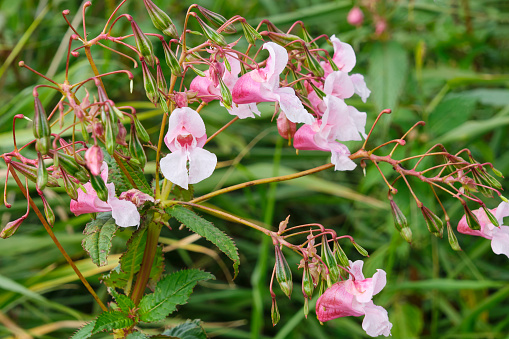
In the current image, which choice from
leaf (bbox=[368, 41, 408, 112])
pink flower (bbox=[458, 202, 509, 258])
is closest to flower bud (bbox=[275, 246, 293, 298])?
pink flower (bbox=[458, 202, 509, 258])

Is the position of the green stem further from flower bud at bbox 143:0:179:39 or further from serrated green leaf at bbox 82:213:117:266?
flower bud at bbox 143:0:179:39

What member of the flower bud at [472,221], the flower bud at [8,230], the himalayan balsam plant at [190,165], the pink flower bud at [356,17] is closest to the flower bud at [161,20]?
the himalayan balsam plant at [190,165]

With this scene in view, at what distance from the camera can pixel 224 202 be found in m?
1.45

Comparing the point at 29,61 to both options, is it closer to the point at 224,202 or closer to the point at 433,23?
the point at 224,202

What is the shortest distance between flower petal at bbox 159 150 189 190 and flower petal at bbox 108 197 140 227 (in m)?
0.05

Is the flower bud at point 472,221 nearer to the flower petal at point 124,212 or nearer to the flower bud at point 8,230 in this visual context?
the flower petal at point 124,212

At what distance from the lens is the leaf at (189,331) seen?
0.58 metres

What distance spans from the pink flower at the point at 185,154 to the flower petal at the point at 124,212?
48mm

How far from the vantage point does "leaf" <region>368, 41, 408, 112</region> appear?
47.2 inches

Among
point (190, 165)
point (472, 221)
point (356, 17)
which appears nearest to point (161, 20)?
point (190, 165)

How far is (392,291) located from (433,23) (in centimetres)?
102

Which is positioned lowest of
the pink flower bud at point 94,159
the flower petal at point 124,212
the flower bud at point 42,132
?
the flower petal at point 124,212

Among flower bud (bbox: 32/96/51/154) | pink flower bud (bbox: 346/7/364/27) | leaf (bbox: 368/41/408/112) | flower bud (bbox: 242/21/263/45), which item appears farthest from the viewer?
pink flower bud (bbox: 346/7/364/27)

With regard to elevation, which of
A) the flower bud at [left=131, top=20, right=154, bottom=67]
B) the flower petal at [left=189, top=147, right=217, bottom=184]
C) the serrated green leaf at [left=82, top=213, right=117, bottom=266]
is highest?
the flower bud at [left=131, top=20, right=154, bottom=67]
